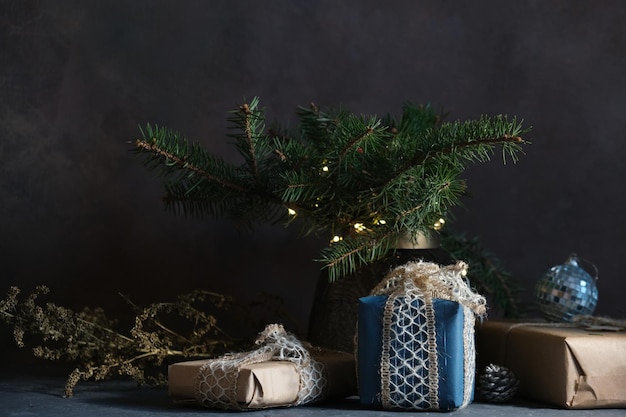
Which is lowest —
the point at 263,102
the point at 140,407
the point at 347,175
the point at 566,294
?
the point at 140,407

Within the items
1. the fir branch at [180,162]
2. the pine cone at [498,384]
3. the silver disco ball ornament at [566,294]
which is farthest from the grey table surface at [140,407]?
the fir branch at [180,162]

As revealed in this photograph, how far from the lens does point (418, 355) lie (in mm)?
1130

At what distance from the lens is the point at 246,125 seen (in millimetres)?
1323

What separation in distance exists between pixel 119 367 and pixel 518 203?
2.73 feet

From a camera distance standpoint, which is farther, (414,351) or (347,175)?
(347,175)

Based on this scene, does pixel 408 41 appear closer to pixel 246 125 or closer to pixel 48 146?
pixel 246 125

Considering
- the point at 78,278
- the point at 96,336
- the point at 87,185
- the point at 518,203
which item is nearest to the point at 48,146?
the point at 87,185

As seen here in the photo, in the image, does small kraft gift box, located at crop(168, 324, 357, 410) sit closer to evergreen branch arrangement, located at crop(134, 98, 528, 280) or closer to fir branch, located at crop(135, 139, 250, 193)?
evergreen branch arrangement, located at crop(134, 98, 528, 280)

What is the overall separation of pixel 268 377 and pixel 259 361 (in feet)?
0.17

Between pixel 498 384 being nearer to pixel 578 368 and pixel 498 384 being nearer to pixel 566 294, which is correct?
pixel 578 368

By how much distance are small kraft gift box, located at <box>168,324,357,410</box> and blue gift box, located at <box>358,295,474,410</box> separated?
7cm

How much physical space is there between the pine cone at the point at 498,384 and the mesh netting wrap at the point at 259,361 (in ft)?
0.76

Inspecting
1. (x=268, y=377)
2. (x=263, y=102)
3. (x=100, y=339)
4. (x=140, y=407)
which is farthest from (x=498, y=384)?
(x=263, y=102)

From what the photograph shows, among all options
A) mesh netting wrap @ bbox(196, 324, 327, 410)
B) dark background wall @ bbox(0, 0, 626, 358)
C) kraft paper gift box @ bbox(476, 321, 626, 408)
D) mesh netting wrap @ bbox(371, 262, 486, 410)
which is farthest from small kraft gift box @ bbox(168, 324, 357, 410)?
dark background wall @ bbox(0, 0, 626, 358)
